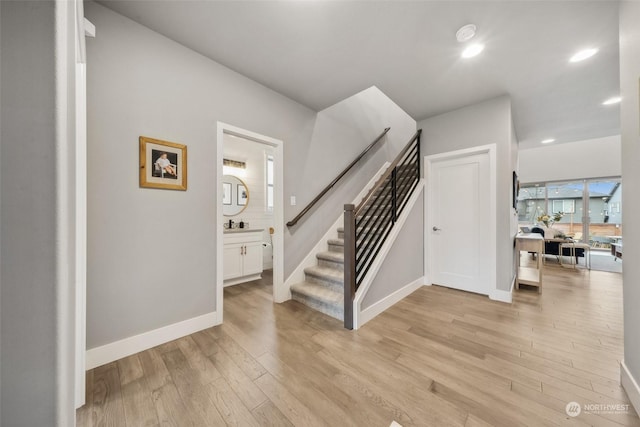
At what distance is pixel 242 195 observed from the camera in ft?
13.7

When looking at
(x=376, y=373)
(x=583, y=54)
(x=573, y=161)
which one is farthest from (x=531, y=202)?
(x=376, y=373)

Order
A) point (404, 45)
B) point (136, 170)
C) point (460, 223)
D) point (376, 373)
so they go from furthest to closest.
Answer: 1. point (460, 223)
2. point (404, 45)
3. point (136, 170)
4. point (376, 373)

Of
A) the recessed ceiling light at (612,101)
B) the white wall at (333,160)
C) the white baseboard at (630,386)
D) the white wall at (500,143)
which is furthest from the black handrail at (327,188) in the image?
the recessed ceiling light at (612,101)

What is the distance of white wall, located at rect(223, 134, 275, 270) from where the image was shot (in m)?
4.11

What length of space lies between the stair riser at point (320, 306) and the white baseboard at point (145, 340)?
3.08 feet

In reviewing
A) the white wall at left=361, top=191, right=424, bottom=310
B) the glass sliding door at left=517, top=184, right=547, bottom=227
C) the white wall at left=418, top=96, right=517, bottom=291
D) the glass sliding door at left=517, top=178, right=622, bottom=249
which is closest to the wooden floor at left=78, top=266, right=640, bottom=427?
the white wall at left=361, top=191, right=424, bottom=310

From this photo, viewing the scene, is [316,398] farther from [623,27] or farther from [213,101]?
[623,27]

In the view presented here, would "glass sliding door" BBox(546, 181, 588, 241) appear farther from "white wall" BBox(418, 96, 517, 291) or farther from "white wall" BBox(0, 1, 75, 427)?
"white wall" BBox(0, 1, 75, 427)

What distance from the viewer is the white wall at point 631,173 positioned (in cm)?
129

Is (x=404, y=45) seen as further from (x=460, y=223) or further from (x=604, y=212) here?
(x=604, y=212)

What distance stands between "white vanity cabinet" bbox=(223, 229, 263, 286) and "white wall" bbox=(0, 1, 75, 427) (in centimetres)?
292

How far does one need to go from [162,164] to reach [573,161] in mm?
9498

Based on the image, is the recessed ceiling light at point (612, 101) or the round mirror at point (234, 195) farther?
the round mirror at point (234, 195)

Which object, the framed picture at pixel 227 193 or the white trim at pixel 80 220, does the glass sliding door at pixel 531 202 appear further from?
the white trim at pixel 80 220
